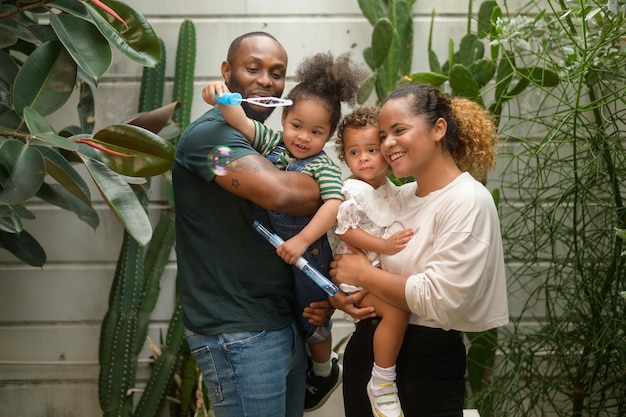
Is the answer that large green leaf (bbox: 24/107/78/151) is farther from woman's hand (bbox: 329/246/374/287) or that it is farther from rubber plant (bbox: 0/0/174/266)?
woman's hand (bbox: 329/246/374/287)

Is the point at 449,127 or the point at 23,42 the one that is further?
the point at 23,42

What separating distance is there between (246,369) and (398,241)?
1.51 ft

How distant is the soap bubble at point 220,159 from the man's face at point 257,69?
8.7 inches

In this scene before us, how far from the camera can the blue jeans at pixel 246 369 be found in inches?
65.6

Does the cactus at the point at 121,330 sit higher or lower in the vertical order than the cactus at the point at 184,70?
lower

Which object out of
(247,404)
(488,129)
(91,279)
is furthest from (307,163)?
(91,279)

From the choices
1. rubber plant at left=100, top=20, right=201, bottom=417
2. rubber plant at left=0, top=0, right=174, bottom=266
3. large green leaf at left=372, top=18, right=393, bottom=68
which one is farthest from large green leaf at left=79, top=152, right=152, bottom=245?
large green leaf at left=372, top=18, right=393, bottom=68

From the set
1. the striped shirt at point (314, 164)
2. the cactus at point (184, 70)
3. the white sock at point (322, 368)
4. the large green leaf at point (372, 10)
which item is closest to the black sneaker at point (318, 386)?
the white sock at point (322, 368)

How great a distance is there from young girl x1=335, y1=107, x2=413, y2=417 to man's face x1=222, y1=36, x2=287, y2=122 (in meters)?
0.21

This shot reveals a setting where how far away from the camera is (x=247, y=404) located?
5.51 ft

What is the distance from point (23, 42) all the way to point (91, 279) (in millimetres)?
1163

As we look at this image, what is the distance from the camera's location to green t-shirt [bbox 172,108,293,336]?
1677 millimetres

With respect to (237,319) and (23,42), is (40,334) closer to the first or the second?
(23,42)

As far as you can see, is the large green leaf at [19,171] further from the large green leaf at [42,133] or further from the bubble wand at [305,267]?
the bubble wand at [305,267]
